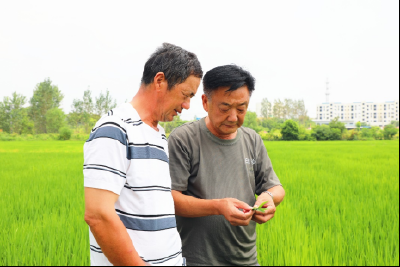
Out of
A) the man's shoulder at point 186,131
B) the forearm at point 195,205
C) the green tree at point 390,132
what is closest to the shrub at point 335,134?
the green tree at point 390,132

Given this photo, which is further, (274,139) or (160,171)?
(274,139)

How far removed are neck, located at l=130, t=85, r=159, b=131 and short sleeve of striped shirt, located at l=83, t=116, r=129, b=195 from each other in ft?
0.54

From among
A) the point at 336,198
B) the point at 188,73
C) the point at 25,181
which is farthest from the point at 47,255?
the point at 336,198

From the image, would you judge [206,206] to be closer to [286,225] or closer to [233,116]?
[233,116]

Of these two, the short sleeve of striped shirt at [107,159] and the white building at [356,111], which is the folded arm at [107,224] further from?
the white building at [356,111]

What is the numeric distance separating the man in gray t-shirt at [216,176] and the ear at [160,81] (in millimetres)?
377

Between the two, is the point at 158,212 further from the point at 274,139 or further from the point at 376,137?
the point at 376,137

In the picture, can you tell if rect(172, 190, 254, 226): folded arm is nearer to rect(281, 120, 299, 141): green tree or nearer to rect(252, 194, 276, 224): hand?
rect(252, 194, 276, 224): hand

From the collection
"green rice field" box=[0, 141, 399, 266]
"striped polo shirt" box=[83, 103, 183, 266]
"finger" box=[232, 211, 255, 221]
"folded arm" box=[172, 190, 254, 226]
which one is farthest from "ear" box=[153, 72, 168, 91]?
"green rice field" box=[0, 141, 399, 266]

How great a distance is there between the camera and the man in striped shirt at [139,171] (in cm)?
83

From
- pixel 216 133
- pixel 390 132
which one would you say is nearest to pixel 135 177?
pixel 216 133

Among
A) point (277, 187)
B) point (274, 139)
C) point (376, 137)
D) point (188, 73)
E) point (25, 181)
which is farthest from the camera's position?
point (376, 137)

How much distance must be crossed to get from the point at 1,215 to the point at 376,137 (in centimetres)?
3183

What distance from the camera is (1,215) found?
2951 millimetres
